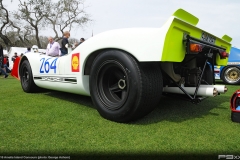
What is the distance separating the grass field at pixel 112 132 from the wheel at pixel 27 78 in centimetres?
119

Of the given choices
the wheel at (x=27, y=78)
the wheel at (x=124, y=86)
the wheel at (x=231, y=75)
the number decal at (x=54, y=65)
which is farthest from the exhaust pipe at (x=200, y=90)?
the wheel at (x=231, y=75)

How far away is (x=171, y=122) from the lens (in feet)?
7.48

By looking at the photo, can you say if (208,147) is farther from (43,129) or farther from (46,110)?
(46,110)

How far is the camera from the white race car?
199 centimetres

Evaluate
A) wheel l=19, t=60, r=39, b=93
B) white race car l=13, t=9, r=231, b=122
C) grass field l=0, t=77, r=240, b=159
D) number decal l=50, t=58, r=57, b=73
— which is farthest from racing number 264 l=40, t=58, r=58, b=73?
grass field l=0, t=77, r=240, b=159

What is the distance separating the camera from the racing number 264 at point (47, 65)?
10.8 ft

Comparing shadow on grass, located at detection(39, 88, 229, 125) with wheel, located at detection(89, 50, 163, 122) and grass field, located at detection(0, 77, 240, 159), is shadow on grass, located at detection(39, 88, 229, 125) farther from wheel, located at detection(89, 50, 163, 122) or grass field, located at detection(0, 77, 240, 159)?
wheel, located at detection(89, 50, 163, 122)

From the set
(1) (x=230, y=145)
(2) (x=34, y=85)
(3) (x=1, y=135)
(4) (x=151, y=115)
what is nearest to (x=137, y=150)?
(1) (x=230, y=145)

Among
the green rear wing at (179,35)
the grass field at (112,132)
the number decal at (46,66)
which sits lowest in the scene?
the grass field at (112,132)

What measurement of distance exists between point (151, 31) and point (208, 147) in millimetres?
1166

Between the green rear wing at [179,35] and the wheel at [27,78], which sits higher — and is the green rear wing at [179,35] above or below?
above

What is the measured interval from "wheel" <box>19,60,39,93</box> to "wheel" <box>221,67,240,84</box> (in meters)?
6.30

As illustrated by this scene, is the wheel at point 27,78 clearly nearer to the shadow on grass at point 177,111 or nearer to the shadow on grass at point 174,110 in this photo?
the shadow on grass at point 174,110

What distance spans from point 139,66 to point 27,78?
9.96 ft
